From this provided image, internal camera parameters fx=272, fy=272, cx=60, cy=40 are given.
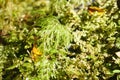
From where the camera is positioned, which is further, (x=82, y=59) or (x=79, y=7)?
(x=79, y=7)

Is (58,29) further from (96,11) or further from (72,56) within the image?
(96,11)

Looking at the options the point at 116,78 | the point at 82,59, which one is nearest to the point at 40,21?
the point at 82,59

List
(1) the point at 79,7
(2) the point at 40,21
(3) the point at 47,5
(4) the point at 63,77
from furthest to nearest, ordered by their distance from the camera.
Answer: (3) the point at 47,5, (1) the point at 79,7, (2) the point at 40,21, (4) the point at 63,77

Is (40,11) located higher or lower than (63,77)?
higher

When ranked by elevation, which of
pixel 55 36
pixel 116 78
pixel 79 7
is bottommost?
pixel 116 78

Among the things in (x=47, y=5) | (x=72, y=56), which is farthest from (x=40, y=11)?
(x=72, y=56)

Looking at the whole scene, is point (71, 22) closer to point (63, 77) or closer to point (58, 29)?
point (58, 29)

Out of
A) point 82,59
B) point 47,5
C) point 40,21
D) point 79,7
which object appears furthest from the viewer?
point 47,5
